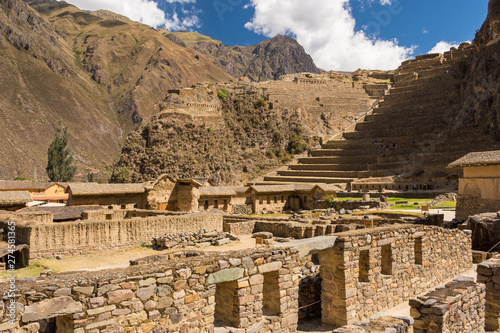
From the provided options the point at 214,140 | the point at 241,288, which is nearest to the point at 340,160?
the point at 214,140

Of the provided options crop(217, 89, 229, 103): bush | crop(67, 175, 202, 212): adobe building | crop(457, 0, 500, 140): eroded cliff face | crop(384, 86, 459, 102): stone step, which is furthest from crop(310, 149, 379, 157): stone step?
crop(67, 175, 202, 212): adobe building

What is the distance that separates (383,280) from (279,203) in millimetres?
28233

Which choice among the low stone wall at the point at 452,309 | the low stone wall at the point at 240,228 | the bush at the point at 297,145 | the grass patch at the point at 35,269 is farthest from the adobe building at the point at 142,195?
the bush at the point at 297,145

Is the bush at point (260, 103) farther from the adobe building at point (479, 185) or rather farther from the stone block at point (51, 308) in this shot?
the stone block at point (51, 308)

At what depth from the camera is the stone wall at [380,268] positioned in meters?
8.51

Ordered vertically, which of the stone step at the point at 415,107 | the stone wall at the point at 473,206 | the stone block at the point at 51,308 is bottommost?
the stone block at the point at 51,308

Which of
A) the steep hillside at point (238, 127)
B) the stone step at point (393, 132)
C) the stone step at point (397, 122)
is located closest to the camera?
the steep hillside at point (238, 127)

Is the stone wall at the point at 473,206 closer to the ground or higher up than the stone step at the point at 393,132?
closer to the ground

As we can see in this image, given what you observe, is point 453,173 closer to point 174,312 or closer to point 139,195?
point 139,195

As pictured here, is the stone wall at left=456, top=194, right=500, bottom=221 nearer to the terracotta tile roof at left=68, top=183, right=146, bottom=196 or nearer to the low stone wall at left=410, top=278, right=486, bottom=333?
the low stone wall at left=410, top=278, right=486, bottom=333

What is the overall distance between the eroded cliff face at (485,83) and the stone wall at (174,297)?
48.7 m

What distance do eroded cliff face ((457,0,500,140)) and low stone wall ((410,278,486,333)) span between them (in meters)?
45.9

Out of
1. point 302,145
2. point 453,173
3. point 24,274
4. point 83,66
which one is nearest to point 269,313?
point 24,274

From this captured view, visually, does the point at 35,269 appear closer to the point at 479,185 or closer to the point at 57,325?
the point at 57,325
